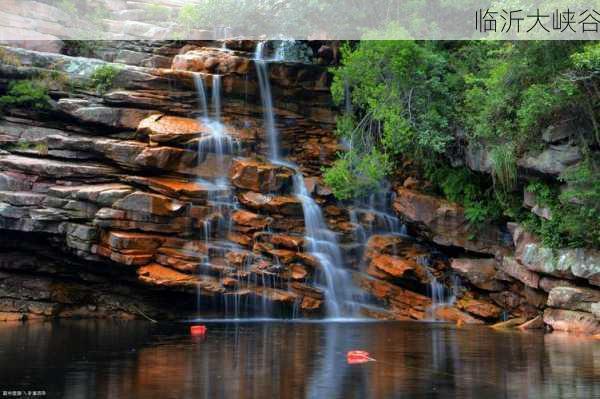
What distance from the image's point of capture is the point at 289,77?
31.0 meters

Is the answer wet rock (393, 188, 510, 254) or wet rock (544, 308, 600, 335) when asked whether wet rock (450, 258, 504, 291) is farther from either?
wet rock (544, 308, 600, 335)

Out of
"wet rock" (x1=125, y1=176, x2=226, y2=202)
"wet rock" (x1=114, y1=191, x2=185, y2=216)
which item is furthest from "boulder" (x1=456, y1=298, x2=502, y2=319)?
"wet rock" (x1=114, y1=191, x2=185, y2=216)

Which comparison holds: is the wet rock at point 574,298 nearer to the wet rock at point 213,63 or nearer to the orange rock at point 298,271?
the orange rock at point 298,271

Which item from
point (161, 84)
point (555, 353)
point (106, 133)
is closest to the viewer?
point (555, 353)

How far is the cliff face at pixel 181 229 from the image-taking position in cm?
2403

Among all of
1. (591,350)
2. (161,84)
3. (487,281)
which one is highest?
(161,84)

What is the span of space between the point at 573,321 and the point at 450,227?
6.49 meters

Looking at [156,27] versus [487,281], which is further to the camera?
[156,27]

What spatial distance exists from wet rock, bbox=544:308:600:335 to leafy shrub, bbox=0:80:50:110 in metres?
19.3

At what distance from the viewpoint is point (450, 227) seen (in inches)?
1022

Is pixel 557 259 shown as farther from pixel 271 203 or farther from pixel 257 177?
pixel 257 177

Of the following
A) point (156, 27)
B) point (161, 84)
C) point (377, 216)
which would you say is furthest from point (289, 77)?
point (156, 27)

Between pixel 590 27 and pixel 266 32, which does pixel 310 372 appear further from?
pixel 266 32

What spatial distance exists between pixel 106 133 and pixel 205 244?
5.88 meters
